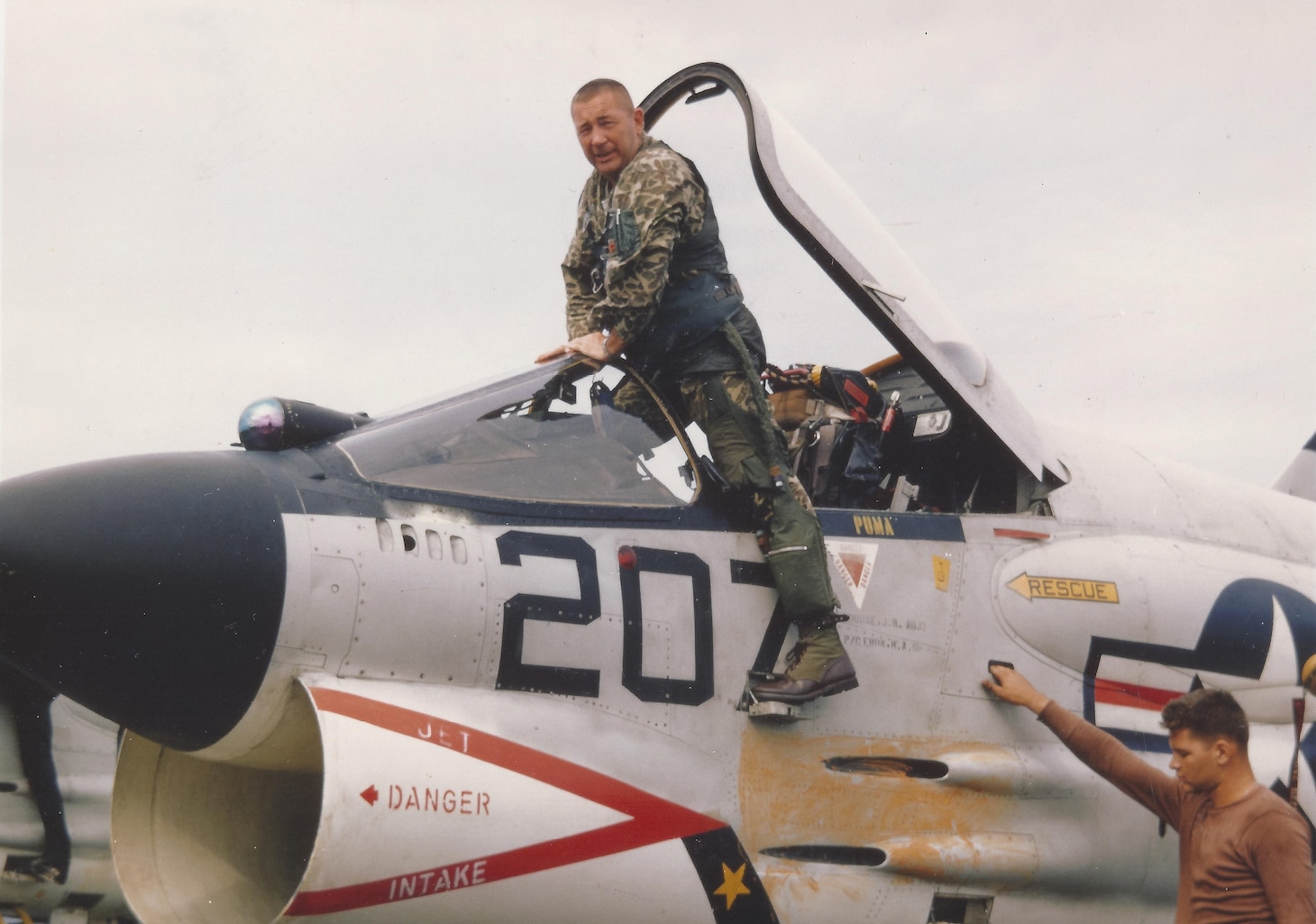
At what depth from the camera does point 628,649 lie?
195 inches

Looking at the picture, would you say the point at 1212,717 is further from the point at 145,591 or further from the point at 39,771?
the point at 39,771

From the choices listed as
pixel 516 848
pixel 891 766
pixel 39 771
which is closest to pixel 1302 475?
pixel 891 766

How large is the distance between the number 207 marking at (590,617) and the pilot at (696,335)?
1.00 ft

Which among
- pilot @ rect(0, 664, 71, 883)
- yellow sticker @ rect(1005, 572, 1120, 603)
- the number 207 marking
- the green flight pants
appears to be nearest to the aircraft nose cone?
the number 207 marking

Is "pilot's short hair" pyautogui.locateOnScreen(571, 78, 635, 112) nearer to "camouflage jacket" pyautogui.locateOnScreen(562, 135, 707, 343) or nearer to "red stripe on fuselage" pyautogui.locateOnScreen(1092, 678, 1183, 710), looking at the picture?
"camouflage jacket" pyautogui.locateOnScreen(562, 135, 707, 343)

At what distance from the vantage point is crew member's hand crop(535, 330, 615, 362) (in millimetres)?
5418

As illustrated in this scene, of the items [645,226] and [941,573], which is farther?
[941,573]

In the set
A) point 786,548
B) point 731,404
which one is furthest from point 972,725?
point 731,404

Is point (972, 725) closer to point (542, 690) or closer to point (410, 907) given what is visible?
point (542, 690)

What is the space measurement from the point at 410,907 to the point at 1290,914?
265 cm

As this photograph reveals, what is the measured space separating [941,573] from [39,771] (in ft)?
19.0

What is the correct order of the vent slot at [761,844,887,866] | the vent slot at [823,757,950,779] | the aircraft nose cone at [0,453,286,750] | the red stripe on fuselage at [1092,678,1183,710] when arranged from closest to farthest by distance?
the aircraft nose cone at [0,453,286,750]
the vent slot at [761,844,887,866]
the vent slot at [823,757,950,779]
the red stripe on fuselage at [1092,678,1183,710]

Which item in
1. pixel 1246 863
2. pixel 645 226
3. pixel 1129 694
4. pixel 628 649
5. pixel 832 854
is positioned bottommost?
pixel 832 854

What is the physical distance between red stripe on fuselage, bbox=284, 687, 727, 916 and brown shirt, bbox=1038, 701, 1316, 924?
166 centimetres
